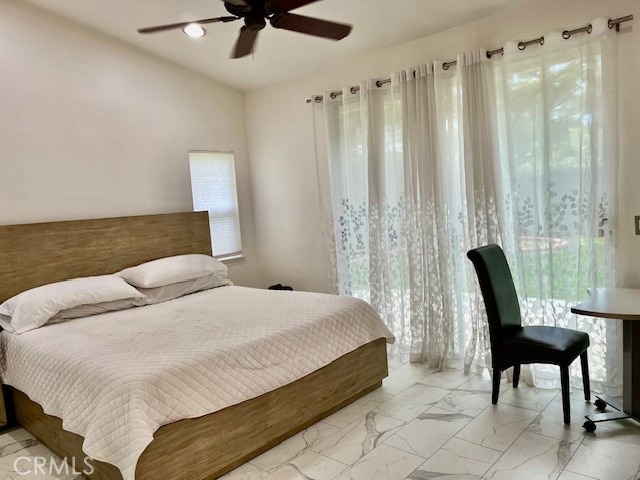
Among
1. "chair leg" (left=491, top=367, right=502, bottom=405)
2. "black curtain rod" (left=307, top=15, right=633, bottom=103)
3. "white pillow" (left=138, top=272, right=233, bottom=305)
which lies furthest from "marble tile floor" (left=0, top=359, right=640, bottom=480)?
"black curtain rod" (left=307, top=15, right=633, bottom=103)

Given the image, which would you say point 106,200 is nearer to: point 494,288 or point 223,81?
point 223,81

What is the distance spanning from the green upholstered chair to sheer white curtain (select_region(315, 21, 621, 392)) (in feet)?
0.97

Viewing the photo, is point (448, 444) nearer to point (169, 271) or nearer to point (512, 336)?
point (512, 336)

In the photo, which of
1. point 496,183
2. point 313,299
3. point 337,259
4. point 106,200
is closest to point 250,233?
point 337,259

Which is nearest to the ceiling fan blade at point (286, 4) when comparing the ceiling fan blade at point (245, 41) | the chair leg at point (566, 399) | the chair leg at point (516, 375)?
the ceiling fan blade at point (245, 41)

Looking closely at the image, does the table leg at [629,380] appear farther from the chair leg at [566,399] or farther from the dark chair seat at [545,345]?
the dark chair seat at [545,345]

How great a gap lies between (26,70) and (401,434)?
3534 millimetres

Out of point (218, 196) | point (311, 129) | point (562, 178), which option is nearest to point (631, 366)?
point (562, 178)

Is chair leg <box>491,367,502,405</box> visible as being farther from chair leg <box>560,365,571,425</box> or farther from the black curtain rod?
the black curtain rod

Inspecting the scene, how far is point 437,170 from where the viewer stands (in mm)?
3400

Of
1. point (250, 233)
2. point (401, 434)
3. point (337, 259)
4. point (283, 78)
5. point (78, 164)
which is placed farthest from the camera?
point (250, 233)

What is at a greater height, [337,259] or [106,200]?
[106,200]

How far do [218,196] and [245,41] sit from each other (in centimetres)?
225

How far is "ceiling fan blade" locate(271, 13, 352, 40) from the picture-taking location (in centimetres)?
231
